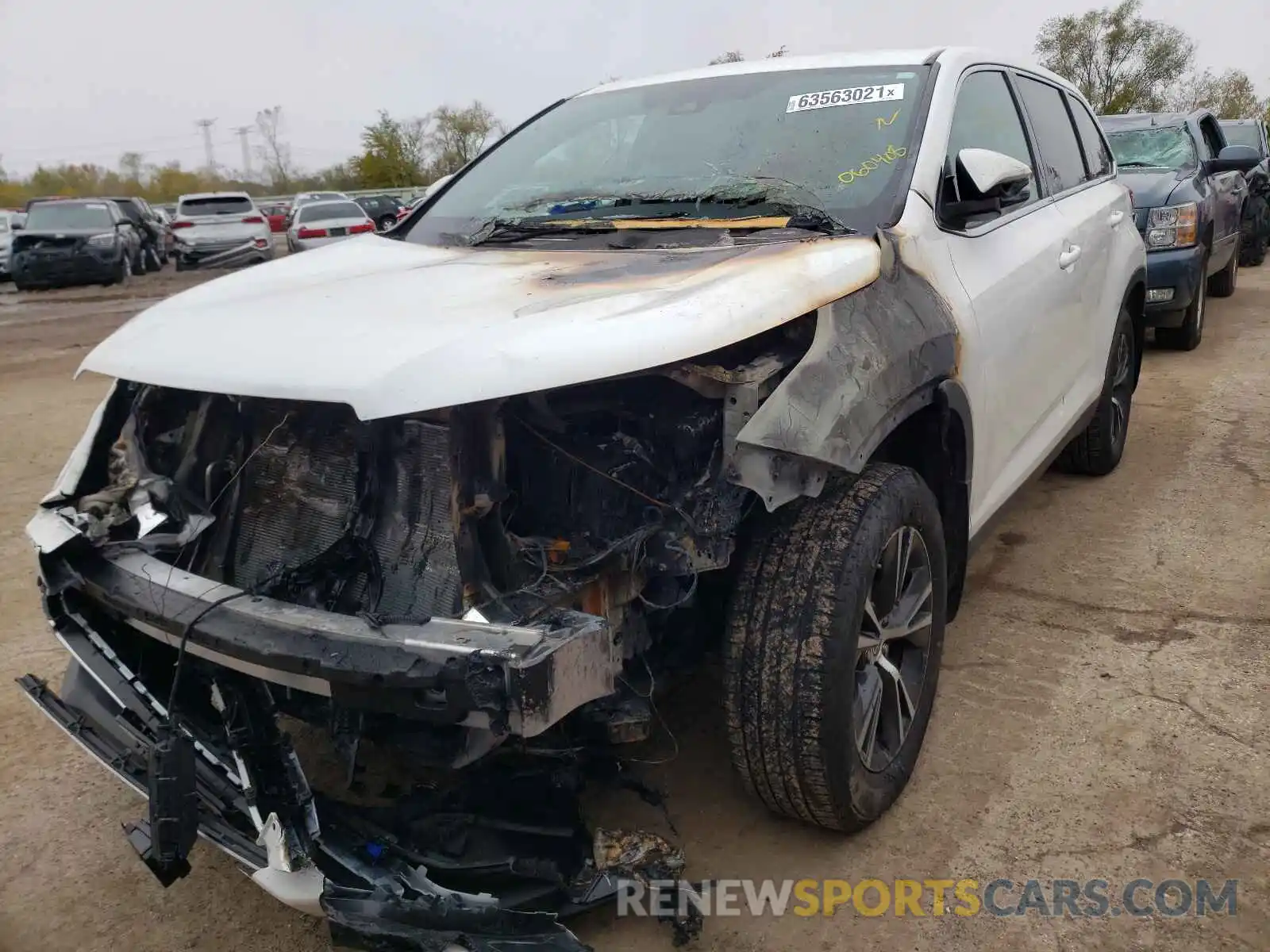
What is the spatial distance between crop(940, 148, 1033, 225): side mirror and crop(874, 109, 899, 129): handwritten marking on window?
218 mm

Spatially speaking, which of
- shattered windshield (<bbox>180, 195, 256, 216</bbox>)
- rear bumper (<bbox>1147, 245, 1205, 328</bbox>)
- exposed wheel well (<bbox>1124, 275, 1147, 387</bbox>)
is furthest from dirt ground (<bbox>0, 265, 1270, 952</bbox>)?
shattered windshield (<bbox>180, 195, 256, 216</bbox>)

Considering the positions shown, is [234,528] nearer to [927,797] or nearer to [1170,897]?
[927,797]

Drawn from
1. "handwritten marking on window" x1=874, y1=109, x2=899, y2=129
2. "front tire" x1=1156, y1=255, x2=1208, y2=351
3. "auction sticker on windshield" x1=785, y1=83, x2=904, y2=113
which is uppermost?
"auction sticker on windshield" x1=785, y1=83, x2=904, y2=113

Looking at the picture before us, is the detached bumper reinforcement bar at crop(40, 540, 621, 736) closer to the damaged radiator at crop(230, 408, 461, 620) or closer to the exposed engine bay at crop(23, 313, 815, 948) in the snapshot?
the exposed engine bay at crop(23, 313, 815, 948)

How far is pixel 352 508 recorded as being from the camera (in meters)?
2.13

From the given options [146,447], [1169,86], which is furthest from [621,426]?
[1169,86]

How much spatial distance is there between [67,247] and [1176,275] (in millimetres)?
16313

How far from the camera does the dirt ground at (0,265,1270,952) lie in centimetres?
217

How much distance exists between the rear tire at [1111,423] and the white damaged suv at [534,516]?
1.88 meters

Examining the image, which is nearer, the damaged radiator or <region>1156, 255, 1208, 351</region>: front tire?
the damaged radiator

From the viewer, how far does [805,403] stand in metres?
1.97

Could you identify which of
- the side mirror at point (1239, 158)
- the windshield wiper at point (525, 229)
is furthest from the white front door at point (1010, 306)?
the side mirror at point (1239, 158)

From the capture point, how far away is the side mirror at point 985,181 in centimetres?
260

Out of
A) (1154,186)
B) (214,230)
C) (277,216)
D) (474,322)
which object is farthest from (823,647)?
(277,216)
